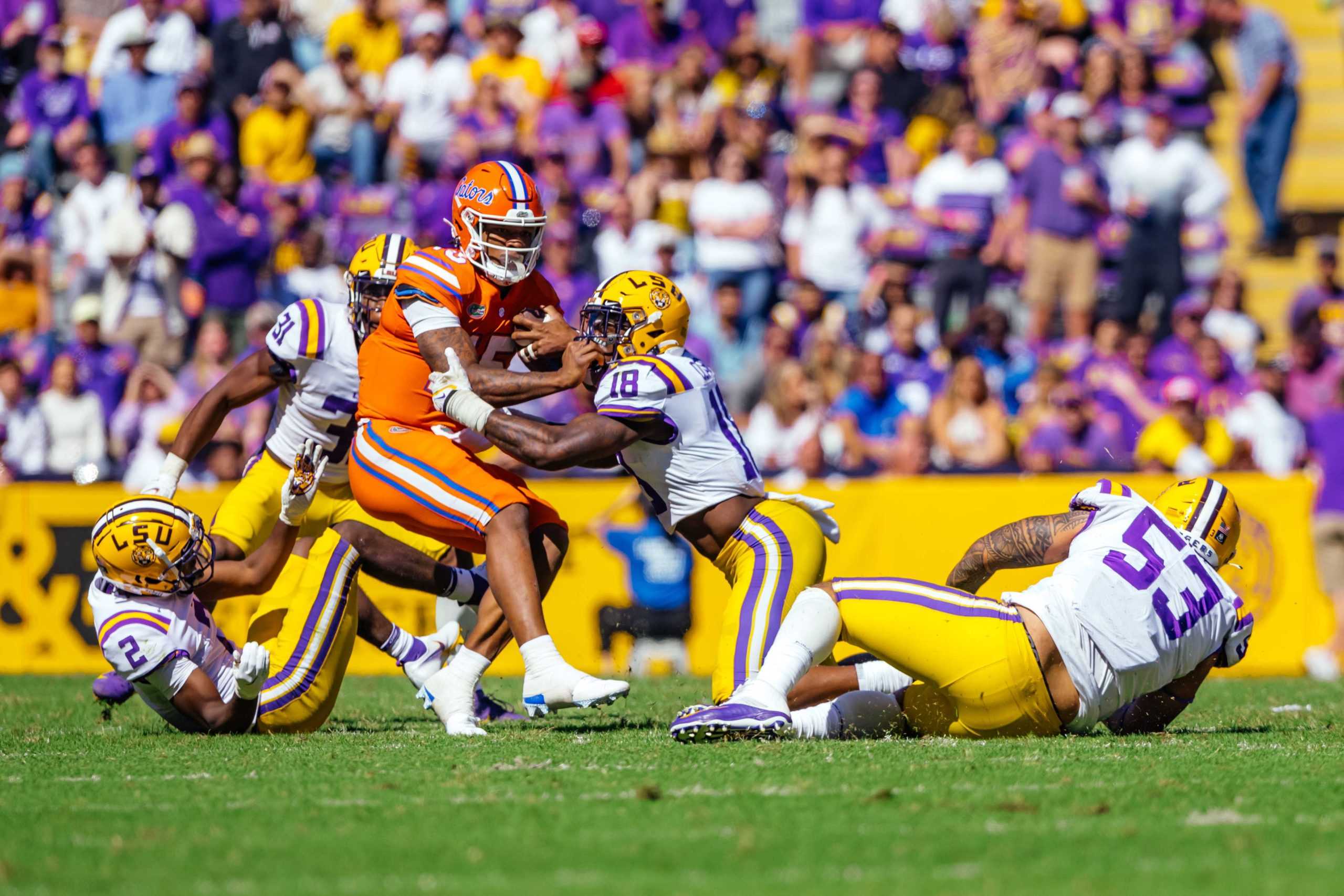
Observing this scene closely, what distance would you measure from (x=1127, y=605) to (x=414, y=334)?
296 centimetres

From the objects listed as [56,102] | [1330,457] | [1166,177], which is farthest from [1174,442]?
[56,102]

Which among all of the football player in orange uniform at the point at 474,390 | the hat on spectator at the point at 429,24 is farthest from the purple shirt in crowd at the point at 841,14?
the football player in orange uniform at the point at 474,390

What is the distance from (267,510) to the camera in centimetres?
804

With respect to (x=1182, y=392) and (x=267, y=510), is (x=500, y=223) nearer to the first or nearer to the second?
(x=267, y=510)

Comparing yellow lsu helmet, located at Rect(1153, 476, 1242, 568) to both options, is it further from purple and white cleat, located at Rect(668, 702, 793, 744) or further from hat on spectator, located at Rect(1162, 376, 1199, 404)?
hat on spectator, located at Rect(1162, 376, 1199, 404)

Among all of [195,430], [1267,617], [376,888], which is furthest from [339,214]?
[376,888]

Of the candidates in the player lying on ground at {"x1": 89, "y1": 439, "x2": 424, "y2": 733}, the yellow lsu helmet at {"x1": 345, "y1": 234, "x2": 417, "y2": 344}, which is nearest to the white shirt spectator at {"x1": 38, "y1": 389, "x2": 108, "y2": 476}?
the yellow lsu helmet at {"x1": 345, "y1": 234, "x2": 417, "y2": 344}

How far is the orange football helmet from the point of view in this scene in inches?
270

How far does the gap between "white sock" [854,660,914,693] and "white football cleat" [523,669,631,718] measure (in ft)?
3.09

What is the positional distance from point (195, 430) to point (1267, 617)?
5984 mm

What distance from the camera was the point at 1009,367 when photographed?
12.4 metres

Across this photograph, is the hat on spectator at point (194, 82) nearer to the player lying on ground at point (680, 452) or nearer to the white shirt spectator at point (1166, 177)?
the white shirt spectator at point (1166, 177)

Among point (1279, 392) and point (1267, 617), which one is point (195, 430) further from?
point (1279, 392)

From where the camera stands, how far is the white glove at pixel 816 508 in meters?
6.68
